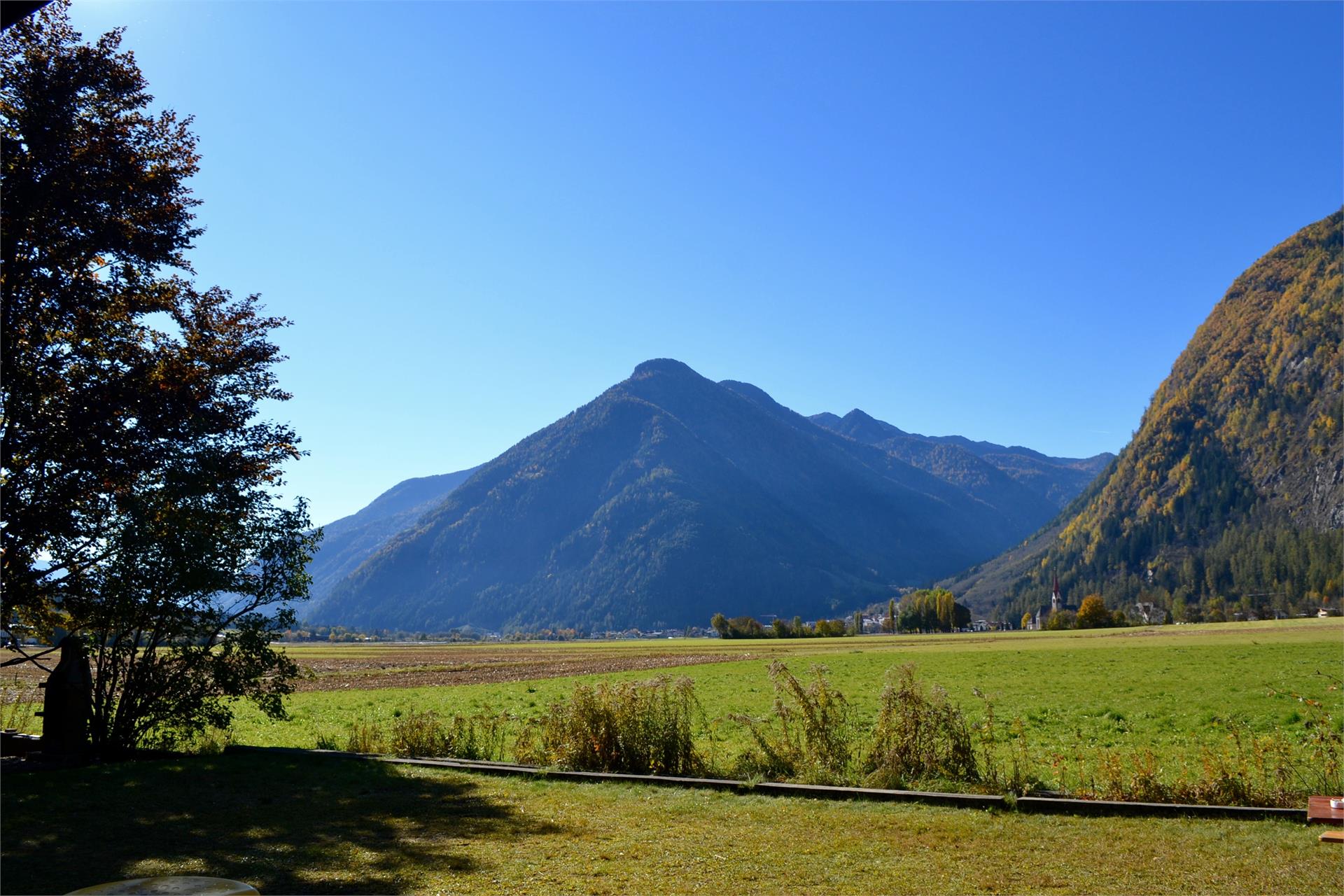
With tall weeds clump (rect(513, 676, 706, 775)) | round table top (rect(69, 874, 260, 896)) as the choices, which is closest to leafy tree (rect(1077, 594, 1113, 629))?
tall weeds clump (rect(513, 676, 706, 775))

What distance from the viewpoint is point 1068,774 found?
1330 cm

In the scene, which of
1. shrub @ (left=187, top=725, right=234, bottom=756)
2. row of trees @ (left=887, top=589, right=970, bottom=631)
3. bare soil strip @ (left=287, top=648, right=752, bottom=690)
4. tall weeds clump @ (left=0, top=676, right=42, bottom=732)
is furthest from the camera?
row of trees @ (left=887, top=589, right=970, bottom=631)

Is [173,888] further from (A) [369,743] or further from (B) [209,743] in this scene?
(B) [209,743]

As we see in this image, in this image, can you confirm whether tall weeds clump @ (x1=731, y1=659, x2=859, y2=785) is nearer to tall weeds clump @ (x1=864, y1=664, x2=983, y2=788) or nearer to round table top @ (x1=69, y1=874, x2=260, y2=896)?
tall weeds clump @ (x1=864, y1=664, x2=983, y2=788)

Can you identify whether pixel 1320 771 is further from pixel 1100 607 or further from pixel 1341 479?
pixel 1341 479

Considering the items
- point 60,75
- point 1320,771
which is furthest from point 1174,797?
point 60,75

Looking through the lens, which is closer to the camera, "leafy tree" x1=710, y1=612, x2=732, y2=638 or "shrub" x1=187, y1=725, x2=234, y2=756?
"shrub" x1=187, y1=725, x2=234, y2=756

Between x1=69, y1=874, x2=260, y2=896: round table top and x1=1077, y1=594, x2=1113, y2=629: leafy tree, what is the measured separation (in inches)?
5636

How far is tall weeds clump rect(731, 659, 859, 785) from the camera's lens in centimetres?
1187

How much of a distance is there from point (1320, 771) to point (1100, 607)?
135832 mm

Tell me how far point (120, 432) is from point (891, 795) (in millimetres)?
13095

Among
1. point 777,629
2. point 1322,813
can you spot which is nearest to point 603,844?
point 1322,813

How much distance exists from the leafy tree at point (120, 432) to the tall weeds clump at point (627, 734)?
551 cm

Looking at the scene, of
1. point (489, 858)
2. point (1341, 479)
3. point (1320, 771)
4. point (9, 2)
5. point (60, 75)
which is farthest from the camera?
point (1341, 479)
